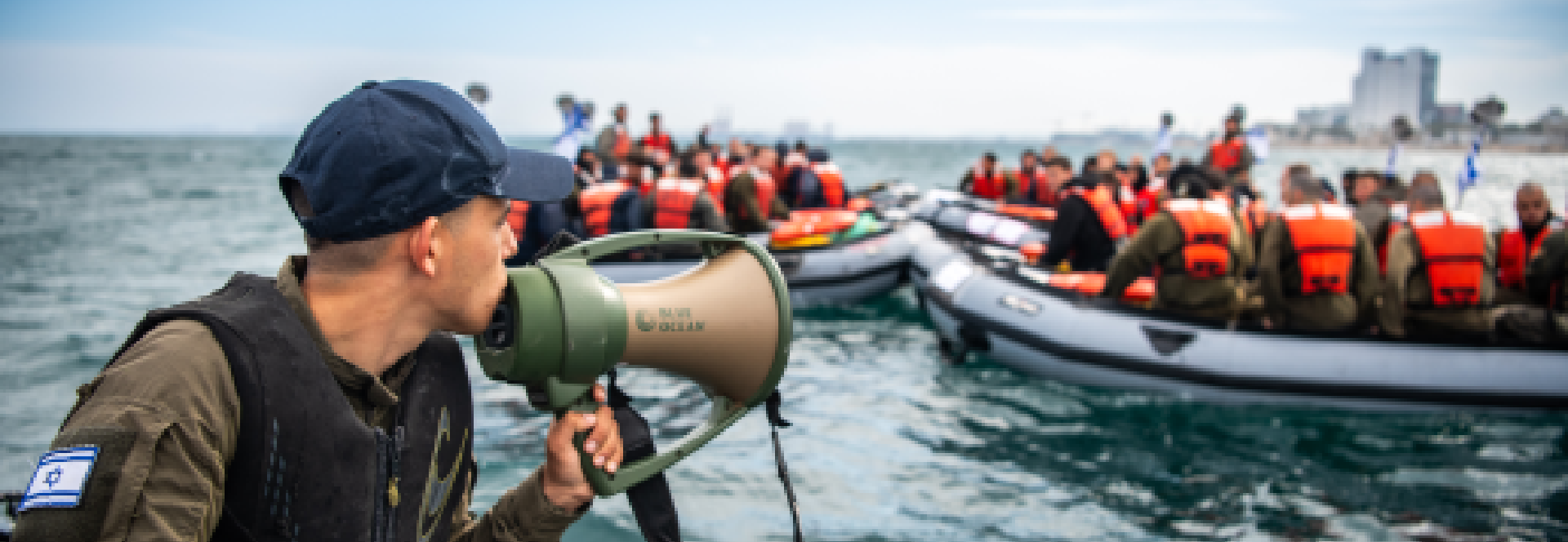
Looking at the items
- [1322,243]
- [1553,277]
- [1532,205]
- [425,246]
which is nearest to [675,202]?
[1322,243]

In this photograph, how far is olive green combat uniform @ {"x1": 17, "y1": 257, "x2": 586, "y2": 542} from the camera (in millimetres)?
986

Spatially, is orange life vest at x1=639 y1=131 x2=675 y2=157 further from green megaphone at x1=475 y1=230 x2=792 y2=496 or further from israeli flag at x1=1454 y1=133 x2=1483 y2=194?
green megaphone at x1=475 y1=230 x2=792 y2=496

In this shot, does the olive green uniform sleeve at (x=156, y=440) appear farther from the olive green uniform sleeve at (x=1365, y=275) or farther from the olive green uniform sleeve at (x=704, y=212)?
the olive green uniform sleeve at (x=704, y=212)

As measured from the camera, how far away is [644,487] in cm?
174

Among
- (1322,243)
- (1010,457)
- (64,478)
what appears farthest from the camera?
(1322,243)

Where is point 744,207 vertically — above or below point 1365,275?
above

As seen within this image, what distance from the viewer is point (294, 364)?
3.91 ft

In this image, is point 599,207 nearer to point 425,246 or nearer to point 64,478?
point 425,246

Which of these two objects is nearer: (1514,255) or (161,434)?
(161,434)

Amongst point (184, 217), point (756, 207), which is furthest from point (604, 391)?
point (184, 217)

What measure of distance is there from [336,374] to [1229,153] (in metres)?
16.6

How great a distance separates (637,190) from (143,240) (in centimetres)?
1602

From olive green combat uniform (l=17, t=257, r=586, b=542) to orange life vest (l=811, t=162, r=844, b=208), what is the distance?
48.2 ft

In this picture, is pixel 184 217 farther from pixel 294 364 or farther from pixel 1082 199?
pixel 294 364
